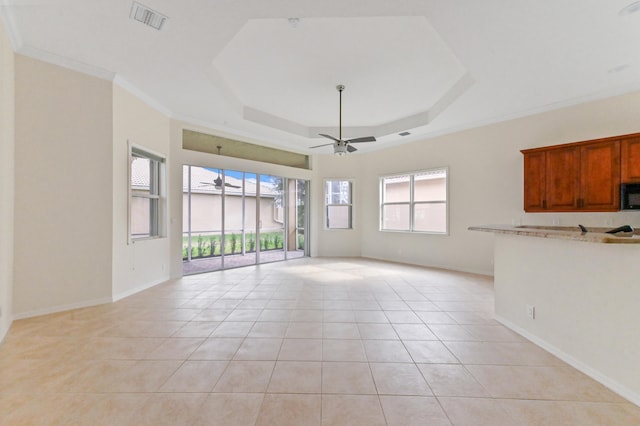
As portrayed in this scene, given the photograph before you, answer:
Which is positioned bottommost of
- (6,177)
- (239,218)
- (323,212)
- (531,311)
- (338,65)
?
(531,311)

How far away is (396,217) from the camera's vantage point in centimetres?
717

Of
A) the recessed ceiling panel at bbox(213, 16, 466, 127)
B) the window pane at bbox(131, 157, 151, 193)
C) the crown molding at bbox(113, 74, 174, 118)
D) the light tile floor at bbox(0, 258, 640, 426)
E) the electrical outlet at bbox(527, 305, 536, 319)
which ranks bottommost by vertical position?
the light tile floor at bbox(0, 258, 640, 426)

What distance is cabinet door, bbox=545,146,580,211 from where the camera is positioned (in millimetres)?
4160

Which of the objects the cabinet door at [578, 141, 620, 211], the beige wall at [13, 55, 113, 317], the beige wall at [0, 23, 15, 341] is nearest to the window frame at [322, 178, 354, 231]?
the cabinet door at [578, 141, 620, 211]

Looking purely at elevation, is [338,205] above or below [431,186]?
below

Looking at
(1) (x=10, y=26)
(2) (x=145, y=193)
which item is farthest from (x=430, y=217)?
(1) (x=10, y=26)

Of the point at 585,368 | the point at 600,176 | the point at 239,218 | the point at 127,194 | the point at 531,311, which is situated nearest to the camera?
the point at 585,368

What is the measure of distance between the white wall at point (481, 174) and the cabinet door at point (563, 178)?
32 cm

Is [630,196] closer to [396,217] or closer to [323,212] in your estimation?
[396,217]

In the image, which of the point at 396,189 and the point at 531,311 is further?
the point at 396,189

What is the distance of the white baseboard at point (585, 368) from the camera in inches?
73.1

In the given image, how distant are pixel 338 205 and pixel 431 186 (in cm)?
259

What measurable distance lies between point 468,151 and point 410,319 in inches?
164

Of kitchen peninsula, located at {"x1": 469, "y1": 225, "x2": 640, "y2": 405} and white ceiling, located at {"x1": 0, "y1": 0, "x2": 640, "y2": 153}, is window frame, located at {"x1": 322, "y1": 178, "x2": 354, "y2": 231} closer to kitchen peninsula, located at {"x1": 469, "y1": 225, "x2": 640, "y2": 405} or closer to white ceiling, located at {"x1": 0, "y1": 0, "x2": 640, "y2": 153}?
white ceiling, located at {"x1": 0, "y1": 0, "x2": 640, "y2": 153}
